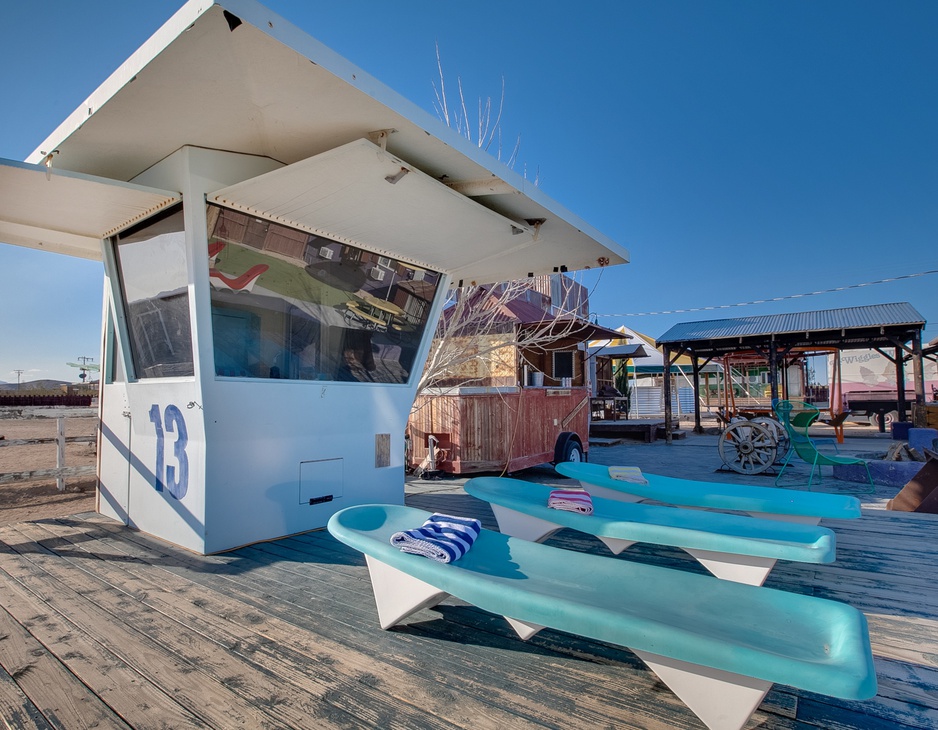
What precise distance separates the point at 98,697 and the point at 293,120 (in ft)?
9.84

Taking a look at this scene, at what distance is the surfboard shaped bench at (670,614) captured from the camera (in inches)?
60.3

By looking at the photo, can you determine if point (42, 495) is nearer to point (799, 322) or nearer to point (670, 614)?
point (670, 614)

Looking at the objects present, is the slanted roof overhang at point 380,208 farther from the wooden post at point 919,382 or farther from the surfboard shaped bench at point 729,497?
the wooden post at point 919,382

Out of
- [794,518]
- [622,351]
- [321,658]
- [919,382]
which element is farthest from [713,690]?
[622,351]

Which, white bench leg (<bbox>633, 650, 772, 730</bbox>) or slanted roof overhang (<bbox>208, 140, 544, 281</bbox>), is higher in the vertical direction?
slanted roof overhang (<bbox>208, 140, 544, 281</bbox>)

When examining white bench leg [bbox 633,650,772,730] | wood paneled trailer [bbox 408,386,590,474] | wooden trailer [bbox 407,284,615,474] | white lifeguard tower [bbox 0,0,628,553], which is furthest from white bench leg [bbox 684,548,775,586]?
wood paneled trailer [bbox 408,386,590,474]

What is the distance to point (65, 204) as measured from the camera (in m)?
3.89

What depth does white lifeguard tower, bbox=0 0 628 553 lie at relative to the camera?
114 inches

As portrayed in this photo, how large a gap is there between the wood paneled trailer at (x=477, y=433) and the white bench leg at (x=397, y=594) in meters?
5.80

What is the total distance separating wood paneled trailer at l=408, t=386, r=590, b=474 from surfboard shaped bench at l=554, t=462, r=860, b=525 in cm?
303

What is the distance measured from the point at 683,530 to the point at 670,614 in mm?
1070

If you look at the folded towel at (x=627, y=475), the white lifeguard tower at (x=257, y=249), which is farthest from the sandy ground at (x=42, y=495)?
the folded towel at (x=627, y=475)

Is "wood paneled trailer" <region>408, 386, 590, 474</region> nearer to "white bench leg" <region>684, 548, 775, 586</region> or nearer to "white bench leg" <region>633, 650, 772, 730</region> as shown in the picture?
"white bench leg" <region>684, 548, 775, 586</region>

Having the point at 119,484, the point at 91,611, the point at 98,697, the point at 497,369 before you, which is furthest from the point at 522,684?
the point at 497,369
